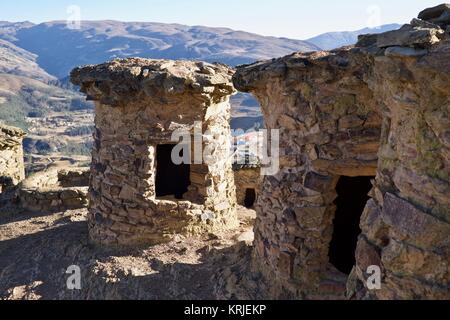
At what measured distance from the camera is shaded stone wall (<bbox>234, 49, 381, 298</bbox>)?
4.91 m

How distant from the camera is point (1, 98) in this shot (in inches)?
4299

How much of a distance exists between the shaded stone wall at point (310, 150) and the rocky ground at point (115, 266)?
1.34 m

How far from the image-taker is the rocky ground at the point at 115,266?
6582mm

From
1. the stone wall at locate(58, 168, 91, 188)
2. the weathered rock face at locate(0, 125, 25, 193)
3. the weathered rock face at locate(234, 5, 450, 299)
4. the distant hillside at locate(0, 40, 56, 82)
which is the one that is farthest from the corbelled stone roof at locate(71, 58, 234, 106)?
the distant hillside at locate(0, 40, 56, 82)

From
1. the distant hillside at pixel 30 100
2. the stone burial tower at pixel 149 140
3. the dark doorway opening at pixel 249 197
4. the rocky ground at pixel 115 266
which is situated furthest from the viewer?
the distant hillside at pixel 30 100

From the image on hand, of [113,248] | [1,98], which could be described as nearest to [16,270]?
[113,248]

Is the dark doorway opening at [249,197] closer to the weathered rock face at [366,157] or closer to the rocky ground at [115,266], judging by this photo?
the rocky ground at [115,266]

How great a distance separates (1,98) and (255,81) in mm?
117751

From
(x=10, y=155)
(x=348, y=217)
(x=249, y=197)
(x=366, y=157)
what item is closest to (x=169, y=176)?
(x=249, y=197)

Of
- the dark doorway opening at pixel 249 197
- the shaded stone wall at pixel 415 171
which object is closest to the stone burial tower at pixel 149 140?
the shaded stone wall at pixel 415 171

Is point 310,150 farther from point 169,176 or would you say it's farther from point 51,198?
point 51,198

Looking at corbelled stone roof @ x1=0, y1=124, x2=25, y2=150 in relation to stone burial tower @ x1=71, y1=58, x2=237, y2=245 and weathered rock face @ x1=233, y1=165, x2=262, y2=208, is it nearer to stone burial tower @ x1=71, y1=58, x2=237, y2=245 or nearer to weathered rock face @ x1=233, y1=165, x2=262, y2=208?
weathered rock face @ x1=233, y1=165, x2=262, y2=208

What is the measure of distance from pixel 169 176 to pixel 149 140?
8.46 feet

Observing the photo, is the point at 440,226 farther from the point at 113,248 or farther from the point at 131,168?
the point at 113,248
